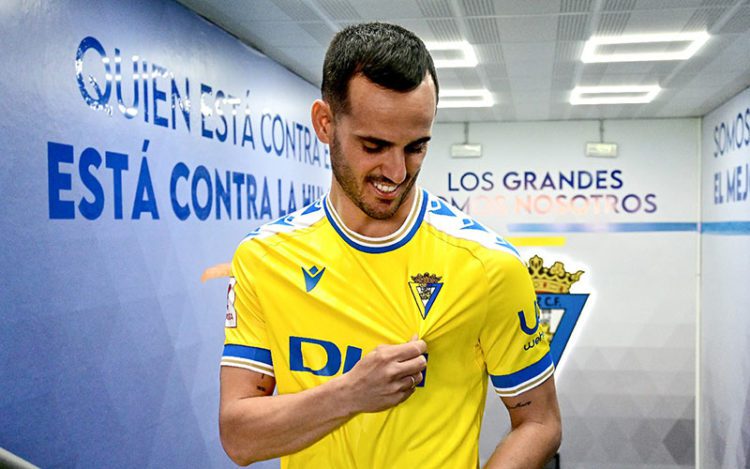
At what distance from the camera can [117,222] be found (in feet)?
9.92

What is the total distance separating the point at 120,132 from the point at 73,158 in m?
0.35

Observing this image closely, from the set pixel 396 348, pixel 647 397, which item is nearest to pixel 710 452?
pixel 647 397

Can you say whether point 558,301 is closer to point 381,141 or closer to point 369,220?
point 369,220

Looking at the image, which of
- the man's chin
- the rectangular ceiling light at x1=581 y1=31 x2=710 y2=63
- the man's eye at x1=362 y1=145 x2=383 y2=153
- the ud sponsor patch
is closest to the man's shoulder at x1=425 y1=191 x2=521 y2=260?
the man's chin

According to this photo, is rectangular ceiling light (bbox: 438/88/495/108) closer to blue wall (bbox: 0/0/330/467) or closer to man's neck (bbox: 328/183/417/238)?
blue wall (bbox: 0/0/330/467)

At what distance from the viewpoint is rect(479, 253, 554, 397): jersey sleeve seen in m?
1.40

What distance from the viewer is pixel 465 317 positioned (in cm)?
139

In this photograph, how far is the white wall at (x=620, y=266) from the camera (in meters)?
7.93

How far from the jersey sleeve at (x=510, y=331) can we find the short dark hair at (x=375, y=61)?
0.35 m

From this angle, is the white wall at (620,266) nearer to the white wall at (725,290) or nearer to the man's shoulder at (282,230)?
the white wall at (725,290)

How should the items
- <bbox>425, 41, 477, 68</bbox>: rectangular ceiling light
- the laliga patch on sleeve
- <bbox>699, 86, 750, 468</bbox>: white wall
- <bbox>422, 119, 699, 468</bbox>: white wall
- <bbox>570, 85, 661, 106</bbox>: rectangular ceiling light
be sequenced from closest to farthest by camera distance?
the laliga patch on sleeve < <bbox>425, 41, 477, 68</bbox>: rectangular ceiling light < <bbox>699, 86, 750, 468</bbox>: white wall < <bbox>570, 85, 661, 106</bbox>: rectangular ceiling light < <bbox>422, 119, 699, 468</bbox>: white wall

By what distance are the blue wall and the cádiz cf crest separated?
4.45m

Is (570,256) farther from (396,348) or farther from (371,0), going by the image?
(396,348)

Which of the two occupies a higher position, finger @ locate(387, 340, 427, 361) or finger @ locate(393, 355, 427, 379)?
finger @ locate(387, 340, 427, 361)
